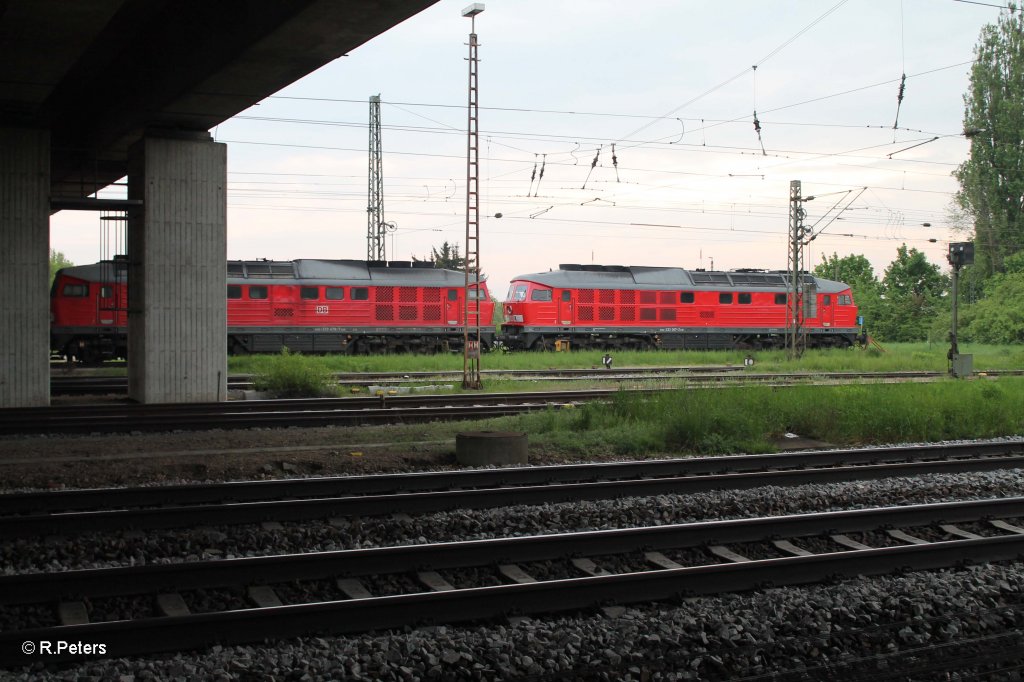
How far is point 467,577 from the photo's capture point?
7.04 meters

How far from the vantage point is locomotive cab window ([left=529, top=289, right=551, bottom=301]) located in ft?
119

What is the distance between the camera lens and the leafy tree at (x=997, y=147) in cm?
5438

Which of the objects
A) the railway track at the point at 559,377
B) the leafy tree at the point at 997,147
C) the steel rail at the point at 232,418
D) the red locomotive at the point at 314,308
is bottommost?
the steel rail at the point at 232,418

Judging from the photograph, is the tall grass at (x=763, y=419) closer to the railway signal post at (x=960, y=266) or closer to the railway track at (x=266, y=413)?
the railway track at (x=266, y=413)

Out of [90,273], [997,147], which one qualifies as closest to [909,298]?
[997,147]

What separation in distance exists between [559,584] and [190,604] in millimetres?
2502

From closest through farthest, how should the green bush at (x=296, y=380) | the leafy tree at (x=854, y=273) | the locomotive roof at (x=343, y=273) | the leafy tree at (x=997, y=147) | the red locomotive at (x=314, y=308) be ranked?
the green bush at (x=296, y=380) → the red locomotive at (x=314, y=308) → the locomotive roof at (x=343, y=273) → the leafy tree at (x=997, y=147) → the leafy tree at (x=854, y=273)

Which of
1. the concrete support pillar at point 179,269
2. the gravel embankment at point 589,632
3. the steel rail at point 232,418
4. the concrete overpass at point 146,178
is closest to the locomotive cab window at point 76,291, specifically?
the concrete overpass at point 146,178

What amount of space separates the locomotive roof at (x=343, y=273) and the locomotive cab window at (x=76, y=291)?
1.17 m

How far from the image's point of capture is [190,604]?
20.8ft

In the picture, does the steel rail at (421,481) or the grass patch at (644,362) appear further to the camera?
the grass patch at (644,362)

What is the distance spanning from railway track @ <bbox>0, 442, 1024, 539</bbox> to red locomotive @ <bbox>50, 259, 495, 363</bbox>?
2034 centimetres

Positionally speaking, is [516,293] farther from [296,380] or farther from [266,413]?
[266,413]

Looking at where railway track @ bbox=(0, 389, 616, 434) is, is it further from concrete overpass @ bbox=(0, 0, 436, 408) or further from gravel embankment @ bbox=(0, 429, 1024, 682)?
gravel embankment @ bbox=(0, 429, 1024, 682)
